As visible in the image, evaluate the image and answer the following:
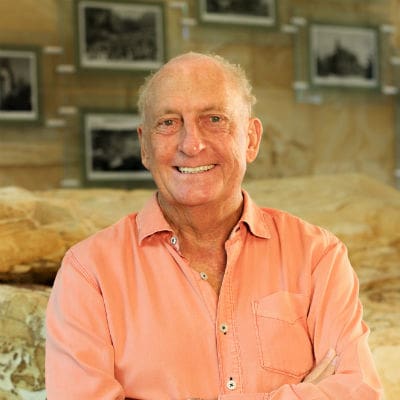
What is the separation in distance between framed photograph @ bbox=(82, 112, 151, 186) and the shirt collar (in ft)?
7.45

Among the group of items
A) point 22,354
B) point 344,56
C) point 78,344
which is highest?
point 344,56

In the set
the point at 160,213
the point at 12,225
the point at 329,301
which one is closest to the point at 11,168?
the point at 12,225

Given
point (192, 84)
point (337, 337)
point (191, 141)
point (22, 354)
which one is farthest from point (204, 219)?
point (22, 354)

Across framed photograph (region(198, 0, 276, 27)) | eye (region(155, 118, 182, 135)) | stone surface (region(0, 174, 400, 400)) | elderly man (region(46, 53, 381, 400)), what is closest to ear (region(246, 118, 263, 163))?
elderly man (region(46, 53, 381, 400))

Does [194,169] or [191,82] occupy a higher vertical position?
[191,82]

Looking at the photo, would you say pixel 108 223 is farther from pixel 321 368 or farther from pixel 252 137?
pixel 321 368

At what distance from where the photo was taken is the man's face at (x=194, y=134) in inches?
79.0

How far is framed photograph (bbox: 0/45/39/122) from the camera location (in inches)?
165

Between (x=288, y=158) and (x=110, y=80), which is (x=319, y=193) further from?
(x=110, y=80)

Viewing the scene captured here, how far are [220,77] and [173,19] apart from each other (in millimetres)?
2615

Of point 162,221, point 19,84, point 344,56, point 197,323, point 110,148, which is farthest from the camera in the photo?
point 344,56

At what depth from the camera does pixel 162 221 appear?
6.81ft

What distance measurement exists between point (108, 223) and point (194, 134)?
140 centimetres

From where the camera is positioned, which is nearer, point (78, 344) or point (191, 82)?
point (78, 344)
